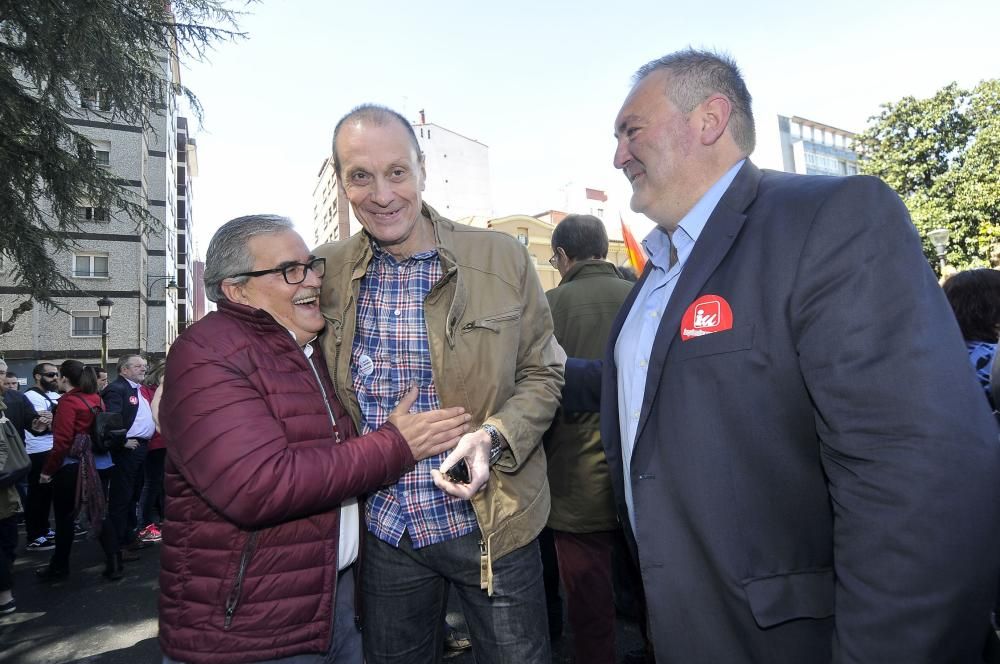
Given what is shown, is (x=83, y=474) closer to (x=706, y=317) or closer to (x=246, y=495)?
(x=246, y=495)

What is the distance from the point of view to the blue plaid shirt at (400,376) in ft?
6.89

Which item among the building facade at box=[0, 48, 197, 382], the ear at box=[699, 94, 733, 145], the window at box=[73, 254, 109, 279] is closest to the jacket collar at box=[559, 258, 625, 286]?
the ear at box=[699, 94, 733, 145]

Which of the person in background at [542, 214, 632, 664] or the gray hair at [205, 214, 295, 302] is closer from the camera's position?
the gray hair at [205, 214, 295, 302]

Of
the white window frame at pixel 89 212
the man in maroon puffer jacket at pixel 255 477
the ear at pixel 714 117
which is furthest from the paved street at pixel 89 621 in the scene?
the white window frame at pixel 89 212

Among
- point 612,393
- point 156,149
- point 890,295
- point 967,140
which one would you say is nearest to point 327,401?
point 612,393

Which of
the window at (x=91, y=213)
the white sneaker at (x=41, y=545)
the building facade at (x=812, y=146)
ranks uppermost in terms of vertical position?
the building facade at (x=812, y=146)

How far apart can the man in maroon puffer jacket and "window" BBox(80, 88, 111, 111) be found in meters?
7.69

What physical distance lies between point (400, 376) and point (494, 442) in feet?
1.51

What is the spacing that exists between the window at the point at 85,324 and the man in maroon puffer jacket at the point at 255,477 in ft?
103

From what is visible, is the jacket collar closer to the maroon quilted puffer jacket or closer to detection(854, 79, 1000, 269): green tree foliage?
the maroon quilted puffer jacket

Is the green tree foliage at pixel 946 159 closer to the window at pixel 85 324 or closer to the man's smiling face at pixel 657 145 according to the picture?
the man's smiling face at pixel 657 145

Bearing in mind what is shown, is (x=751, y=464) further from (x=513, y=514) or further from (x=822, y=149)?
(x=822, y=149)

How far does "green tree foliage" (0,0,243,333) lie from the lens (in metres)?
7.33

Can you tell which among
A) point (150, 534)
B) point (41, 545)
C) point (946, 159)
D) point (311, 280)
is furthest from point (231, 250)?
point (946, 159)
